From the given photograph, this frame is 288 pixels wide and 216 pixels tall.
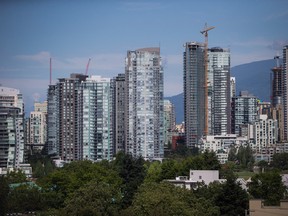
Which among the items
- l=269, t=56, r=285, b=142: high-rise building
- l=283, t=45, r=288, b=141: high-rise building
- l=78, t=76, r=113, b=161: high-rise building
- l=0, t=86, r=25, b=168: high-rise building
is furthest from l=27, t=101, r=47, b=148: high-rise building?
l=269, t=56, r=285, b=142: high-rise building

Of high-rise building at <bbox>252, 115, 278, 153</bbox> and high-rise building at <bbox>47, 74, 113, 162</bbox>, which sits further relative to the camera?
high-rise building at <bbox>252, 115, 278, 153</bbox>

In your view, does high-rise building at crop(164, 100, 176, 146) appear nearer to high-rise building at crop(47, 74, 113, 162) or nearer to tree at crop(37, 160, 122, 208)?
high-rise building at crop(47, 74, 113, 162)

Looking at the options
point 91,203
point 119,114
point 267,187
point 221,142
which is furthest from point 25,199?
point 221,142

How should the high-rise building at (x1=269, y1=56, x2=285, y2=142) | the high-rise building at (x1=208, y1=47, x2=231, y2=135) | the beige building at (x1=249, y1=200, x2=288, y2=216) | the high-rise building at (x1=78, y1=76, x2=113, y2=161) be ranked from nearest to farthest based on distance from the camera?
the beige building at (x1=249, y1=200, x2=288, y2=216), the high-rise building at (x1=78, y1=76, x2=113, y2=161), the high-rise building at (x1=208, y1=47, x2=231, y2=135), the high-rise building at (x1=269, y1=56, x2=285, y2=142)

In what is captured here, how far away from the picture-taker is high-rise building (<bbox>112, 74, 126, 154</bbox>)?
89.2 ft

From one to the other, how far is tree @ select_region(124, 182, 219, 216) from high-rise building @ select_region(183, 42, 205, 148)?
23487 millimetres

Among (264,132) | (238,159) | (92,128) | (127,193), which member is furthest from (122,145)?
(127,193)

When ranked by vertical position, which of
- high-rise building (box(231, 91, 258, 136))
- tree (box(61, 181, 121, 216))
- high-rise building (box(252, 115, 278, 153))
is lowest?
tree (box(61, 181, 121, 216))

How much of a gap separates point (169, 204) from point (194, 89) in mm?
25720

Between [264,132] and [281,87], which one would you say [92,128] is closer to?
[264,132]

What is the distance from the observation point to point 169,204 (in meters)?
9.09

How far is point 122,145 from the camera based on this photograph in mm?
27125

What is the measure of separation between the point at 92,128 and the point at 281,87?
14.3 meters

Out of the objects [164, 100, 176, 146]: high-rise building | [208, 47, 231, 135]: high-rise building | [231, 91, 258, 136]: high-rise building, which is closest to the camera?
[164, 100, 176, 146]: high-rise building
